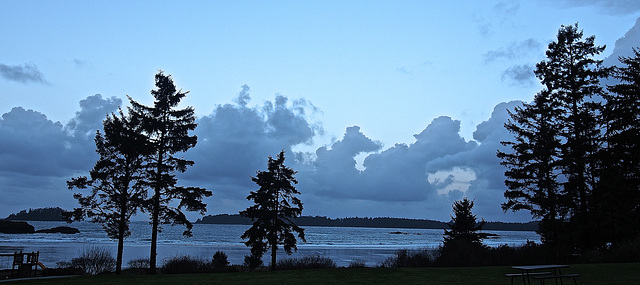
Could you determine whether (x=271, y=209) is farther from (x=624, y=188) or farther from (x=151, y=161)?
(x=624, y=188)

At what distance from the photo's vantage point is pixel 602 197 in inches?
1141

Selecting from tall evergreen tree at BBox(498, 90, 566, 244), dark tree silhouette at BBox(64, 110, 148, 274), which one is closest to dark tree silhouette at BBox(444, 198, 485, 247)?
tall evergreen tree at BBox(498, 90, 566, 244)

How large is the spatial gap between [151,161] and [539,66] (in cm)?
2888

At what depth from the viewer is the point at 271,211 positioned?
3534cm

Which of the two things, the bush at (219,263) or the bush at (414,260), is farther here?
the bush at (219,263)

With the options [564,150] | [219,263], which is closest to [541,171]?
[564,150]

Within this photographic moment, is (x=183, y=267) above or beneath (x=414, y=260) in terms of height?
beneath

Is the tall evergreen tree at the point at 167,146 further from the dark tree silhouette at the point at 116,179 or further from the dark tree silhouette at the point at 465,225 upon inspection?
the dark tree silhouette at the point at 465,225

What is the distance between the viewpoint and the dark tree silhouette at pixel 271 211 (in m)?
35.1

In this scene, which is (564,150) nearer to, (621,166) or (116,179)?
(621,166)

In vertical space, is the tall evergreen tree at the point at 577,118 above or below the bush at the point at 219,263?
above

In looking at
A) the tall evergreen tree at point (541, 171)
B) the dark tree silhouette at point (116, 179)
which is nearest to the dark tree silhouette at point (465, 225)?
the tall evergreen tree at point (541, 171)

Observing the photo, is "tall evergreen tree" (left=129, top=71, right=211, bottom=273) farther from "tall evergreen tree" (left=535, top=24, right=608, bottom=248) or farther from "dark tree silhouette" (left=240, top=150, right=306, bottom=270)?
"tall evergreen tree" (left=535, top=24, right=608, bottom=248)

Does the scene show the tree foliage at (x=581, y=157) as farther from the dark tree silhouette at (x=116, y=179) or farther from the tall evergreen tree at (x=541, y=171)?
the dark tree silhouette at (x=116, y=179)
